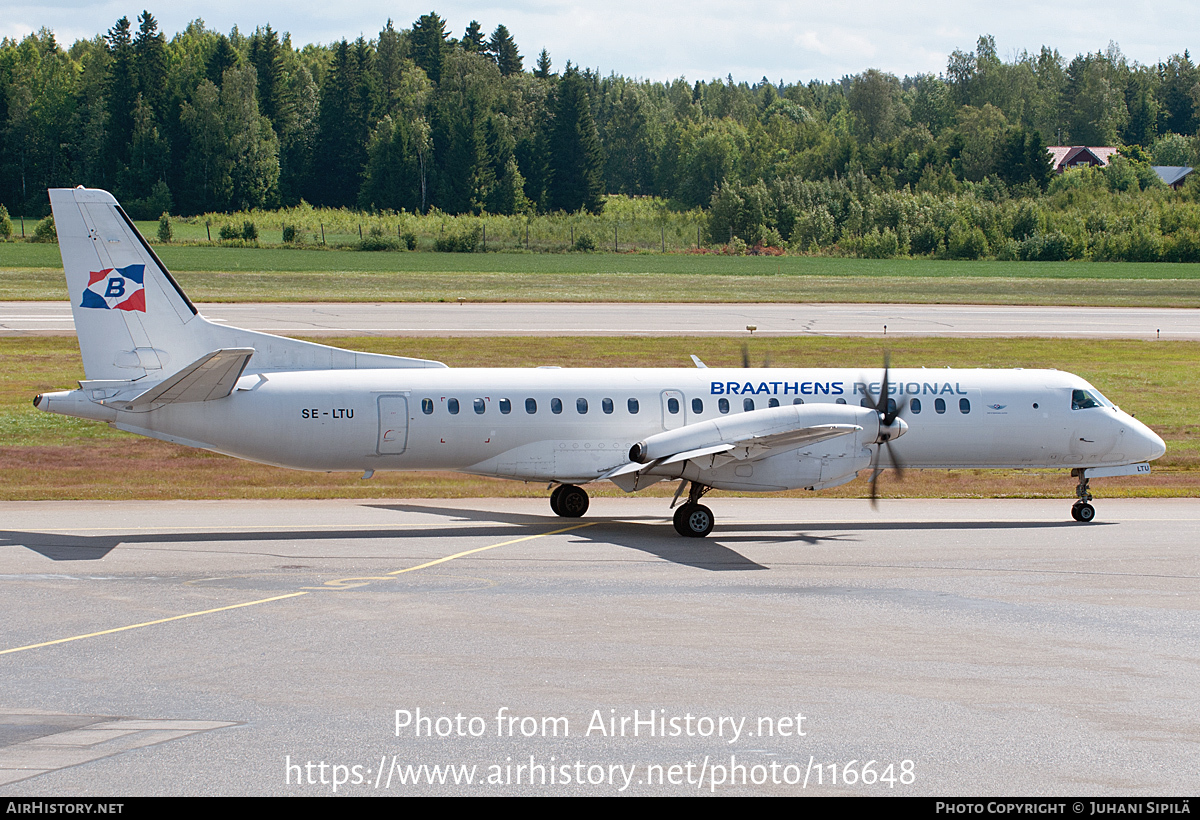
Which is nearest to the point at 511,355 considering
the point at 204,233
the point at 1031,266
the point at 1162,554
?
the point at 1162,554

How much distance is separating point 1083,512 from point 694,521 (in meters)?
9.42

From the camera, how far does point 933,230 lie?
122625 mm

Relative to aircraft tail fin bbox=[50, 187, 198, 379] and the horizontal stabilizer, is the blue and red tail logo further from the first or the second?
the horizontal stabilizer

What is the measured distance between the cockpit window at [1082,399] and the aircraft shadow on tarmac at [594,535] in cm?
273

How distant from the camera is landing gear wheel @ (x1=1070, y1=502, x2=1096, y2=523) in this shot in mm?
27594

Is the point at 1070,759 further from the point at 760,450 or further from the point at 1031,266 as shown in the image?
the point at 1031,266

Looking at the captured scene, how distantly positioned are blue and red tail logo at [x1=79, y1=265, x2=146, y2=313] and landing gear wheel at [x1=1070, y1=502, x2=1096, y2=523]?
20.6m

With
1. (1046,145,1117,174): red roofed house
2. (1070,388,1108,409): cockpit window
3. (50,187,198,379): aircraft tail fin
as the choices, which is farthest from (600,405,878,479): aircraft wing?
(1046,145,1117,174): red roofed house

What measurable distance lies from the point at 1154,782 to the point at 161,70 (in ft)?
563

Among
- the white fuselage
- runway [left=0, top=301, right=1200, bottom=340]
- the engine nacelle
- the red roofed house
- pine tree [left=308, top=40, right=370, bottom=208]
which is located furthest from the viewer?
the red roofed house

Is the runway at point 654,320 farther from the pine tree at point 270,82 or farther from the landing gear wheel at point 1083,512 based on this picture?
the pine tree at point 270,82

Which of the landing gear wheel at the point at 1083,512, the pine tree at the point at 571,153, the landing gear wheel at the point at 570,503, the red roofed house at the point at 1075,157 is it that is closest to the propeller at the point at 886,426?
the landing gear wheel at the point at 1083,512

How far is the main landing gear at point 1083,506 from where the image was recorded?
27.6 meters

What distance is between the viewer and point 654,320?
66.1 meters
